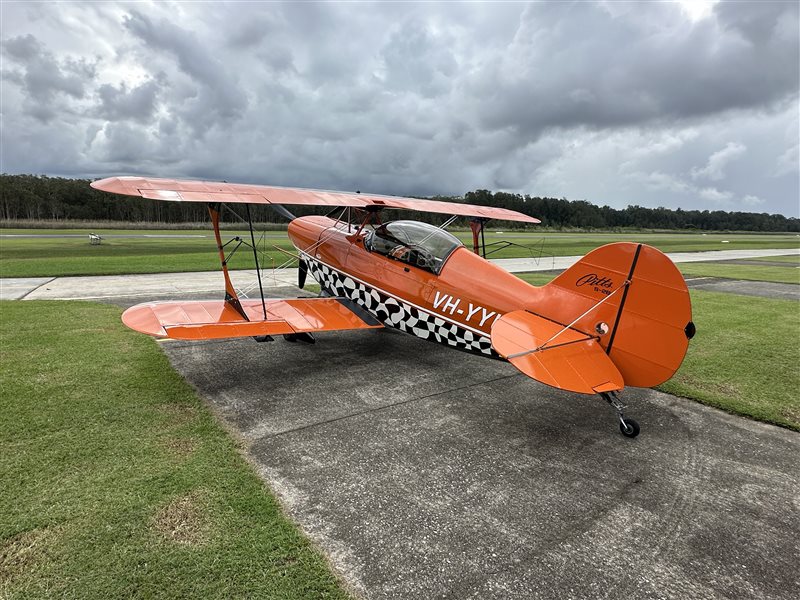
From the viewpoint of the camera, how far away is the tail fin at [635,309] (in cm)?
413

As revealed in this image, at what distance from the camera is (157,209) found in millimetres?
87500

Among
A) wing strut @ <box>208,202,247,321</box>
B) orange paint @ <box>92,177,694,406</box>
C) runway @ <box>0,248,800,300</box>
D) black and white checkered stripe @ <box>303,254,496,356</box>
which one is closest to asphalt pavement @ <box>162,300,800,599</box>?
black and white checkered stripe @ <box>303,254,496,356</box>

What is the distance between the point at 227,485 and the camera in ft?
12.0

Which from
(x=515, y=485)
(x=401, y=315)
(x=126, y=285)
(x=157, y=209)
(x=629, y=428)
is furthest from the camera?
(x=157, y=209)

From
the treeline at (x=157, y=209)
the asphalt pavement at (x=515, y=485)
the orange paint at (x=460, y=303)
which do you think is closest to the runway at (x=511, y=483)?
the asphalt pavement at (x=515, y=485)

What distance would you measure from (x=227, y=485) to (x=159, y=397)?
238cm

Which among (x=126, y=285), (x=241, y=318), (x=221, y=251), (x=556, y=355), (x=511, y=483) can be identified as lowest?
(x=126, y=285)

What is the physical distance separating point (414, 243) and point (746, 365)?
6.06 metres

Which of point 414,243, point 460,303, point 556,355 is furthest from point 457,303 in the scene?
point 556,355

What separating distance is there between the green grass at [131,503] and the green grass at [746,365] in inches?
232

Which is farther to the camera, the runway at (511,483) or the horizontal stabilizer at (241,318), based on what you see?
the horizontal stabilizer at (241,318)

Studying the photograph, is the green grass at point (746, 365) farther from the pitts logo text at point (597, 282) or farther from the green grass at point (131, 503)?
the green grass at point (131, 503)

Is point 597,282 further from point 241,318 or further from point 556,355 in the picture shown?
point 241,318

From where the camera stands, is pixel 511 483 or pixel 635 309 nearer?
pixel 511 483
